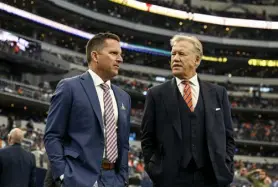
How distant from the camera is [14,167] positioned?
900 centimetres

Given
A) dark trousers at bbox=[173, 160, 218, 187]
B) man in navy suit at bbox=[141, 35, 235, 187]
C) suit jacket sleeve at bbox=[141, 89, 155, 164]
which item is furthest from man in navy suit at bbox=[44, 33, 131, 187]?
dark trousers at bbox=[173, 160, 218, 187]

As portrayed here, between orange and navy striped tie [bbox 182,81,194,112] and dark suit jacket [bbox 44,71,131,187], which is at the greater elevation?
orange and navy striped tie [bbox 182,81,194,112]

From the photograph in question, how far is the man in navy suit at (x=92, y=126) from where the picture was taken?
544 cm

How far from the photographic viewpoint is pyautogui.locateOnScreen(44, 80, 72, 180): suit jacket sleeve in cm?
534

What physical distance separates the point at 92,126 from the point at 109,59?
0.80 meters

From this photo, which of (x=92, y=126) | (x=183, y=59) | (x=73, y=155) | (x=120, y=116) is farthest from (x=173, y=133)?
(x=73, y=155)

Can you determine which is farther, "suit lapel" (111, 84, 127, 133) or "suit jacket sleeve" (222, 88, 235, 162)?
"suit jacket sleeve" (222, 88, 235, 162)

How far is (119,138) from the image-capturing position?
19.2ft

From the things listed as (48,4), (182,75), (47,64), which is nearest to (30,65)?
(47,64)

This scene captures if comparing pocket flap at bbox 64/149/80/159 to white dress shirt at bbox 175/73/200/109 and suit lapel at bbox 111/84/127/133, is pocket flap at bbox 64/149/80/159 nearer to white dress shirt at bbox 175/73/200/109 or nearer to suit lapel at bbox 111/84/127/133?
suit lapel at bbox 111/84/127/133

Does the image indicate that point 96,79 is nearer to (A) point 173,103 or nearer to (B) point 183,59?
(A) point 173,103

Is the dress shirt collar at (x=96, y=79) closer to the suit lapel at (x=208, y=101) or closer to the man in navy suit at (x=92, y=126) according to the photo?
the man in navy suit at (x=92, y=126)

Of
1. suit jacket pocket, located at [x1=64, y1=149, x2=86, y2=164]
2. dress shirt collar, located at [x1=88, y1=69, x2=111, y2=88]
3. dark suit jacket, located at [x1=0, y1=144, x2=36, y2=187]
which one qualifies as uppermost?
dress shirt collar, located at [x1=88, y1=69, x2=111, y2=88]

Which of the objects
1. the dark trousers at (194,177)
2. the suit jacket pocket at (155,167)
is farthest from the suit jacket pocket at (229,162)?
the suit jacket pocket at (155,167)
